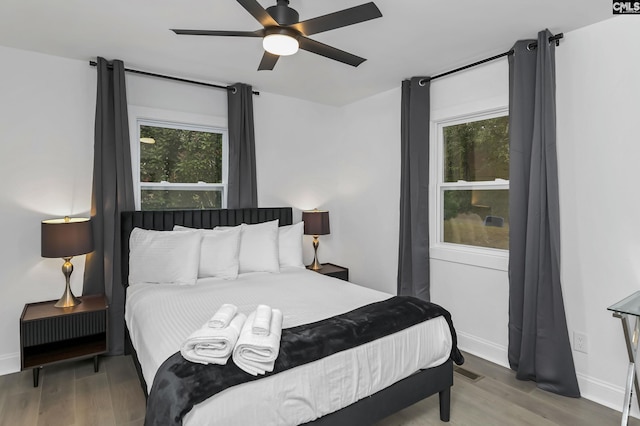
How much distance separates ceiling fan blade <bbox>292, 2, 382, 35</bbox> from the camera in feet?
5.76

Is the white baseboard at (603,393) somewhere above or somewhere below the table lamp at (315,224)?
below

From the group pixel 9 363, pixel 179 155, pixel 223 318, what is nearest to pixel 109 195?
pixel 179 155

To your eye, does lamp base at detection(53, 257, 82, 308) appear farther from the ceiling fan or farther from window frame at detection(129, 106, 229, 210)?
the ceiling fan

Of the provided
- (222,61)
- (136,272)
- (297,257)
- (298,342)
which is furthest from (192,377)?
(222,61)

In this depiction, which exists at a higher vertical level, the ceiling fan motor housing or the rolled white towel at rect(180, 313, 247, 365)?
the ceiling fan motor housing

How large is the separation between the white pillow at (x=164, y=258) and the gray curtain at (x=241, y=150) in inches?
35.1

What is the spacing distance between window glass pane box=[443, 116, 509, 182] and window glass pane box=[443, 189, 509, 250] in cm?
16

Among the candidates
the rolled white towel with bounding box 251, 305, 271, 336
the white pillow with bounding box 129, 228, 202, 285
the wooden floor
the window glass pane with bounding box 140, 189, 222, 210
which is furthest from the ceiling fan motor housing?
the wooden floor

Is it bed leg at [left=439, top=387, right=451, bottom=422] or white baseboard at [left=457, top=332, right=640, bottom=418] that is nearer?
bed leg at [left=439, top=387, right=451, bottom=422]

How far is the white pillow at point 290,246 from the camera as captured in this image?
11.7 ft

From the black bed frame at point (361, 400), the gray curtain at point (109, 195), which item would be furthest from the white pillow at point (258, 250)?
the gray curtain at point (109, 195)

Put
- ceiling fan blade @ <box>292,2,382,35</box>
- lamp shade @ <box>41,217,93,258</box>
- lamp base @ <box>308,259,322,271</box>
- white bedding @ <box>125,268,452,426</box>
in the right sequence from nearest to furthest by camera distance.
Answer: white bedding @ <box>125,268,452,426</box> → ceiling fan blade @ <box>292,2,382,35</box> → lamp shade @ <box>41,217,93,258</box> → lamp base @ <box>308,259,322,271</box>

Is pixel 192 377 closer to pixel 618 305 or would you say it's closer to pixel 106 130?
pixel 618 305

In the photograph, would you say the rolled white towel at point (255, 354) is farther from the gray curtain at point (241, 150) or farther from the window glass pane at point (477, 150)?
the window glass pane at point (477, 150)
